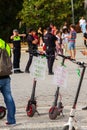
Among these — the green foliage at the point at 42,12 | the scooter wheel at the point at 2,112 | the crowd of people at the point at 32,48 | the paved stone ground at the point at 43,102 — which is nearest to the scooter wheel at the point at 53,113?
the paved stone ground at the point at 43,102

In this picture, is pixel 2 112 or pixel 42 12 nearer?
pixel 2 112

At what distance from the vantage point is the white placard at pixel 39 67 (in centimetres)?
1012

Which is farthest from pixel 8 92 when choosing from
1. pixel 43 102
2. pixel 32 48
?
pixel 32 48

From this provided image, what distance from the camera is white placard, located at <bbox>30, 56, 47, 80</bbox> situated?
10117mm

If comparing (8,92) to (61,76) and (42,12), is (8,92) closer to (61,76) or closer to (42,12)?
(61,76)

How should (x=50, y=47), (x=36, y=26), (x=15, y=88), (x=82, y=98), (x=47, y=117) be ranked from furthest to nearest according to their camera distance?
(x=36, y=26), (x=50, y=47), (x=15, y=88), (x=82, y=98), (x=47, y=117)

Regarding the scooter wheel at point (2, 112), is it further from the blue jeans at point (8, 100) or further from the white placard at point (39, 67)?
the white placard at point (39, 67)

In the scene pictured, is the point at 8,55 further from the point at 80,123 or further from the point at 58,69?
the point at 80,123

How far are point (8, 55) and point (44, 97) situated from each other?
408cm

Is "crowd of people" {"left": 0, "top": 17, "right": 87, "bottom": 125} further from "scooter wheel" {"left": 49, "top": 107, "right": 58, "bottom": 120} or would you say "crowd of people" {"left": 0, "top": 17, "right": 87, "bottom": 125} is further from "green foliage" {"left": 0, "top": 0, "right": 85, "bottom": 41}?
"green foliage" {"left": 0, "top": 0, "right": 85, "bottom": 41}

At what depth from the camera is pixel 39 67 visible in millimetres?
10188

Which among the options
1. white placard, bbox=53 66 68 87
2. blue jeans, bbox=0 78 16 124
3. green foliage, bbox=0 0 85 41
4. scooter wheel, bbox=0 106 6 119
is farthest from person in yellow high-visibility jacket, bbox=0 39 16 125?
green foliage, bbox=0 0 85 41

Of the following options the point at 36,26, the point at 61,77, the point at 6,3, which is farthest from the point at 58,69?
the point at 36,26

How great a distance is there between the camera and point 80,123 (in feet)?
31.5
